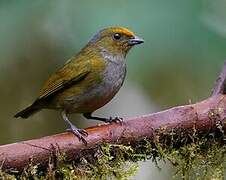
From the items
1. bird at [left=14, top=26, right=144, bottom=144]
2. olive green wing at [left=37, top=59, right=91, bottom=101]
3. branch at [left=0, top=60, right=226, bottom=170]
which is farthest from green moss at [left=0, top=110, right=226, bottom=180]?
olive green wing at [left=37, top=59, right=91, bottom=101]

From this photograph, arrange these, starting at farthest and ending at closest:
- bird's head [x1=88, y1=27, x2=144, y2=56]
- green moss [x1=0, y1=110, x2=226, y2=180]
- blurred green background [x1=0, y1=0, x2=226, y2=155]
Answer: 1. bird's head [x1=88, y1=27, x2=144, y2=56]
2. blurred green background [x1=0, y1=0, x2=226, y2=155]
3. green moss [x1=0, y1=110, x2=226, y2=180]

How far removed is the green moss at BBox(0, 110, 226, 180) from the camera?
2.74 metres

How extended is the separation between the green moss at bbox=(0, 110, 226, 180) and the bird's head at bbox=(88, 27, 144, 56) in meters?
1.00

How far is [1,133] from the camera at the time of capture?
185 inches

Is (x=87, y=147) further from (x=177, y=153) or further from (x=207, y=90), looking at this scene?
(x=207, y=90)

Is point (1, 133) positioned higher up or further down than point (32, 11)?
further down

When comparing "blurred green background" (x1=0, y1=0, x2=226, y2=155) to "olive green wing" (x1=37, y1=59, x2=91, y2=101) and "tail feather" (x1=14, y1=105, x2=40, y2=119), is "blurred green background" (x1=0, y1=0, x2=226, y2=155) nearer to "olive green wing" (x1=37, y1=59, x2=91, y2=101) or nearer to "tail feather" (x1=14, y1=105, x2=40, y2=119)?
"olive green wing" (x1=37, y1=59, x2=91, y2=101)

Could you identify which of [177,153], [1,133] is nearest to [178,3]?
[177,153]

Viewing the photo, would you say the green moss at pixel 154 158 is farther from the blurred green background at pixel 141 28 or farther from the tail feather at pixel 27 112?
the tail feather at pixel 27 112

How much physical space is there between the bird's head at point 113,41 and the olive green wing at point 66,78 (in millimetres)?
300

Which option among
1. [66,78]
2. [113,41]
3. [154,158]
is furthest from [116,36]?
[154,158]

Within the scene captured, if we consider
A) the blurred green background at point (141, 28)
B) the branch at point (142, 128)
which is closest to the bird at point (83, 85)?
the blurred green background at point (141, 28)

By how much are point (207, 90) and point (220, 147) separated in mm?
1147

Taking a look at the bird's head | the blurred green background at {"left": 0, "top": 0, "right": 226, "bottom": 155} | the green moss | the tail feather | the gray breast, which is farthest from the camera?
the bird's head
